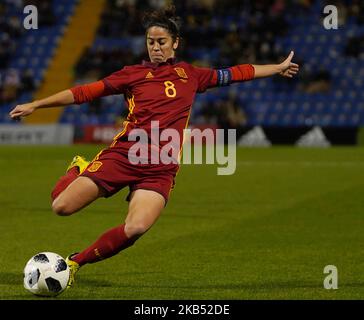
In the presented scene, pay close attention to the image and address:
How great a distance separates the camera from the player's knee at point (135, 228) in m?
7.16

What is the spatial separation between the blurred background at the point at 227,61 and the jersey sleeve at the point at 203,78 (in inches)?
799

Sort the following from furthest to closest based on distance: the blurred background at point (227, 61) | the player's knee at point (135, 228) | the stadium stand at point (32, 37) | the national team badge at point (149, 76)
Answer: the stadium stand at point (32, 37) → the blurred background at point (227, 61) → the national team badge at point (149, 76) → the player's knee at point (135, 228)

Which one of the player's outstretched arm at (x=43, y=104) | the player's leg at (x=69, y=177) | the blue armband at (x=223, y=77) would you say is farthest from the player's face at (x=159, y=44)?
the player's leg at (x=69, y=177)

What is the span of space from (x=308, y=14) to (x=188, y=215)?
19875 millimetres

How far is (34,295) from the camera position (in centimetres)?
711

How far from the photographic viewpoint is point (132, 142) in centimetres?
748

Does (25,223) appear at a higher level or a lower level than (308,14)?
lower

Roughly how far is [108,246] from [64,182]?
662mm

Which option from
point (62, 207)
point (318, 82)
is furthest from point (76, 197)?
point (318, 82)

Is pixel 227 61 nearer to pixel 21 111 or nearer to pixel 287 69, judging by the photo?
pixel 287 69

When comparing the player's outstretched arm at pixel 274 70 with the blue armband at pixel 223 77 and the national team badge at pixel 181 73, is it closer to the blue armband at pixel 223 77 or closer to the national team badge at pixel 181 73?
the blue armband at pixel 223 77
